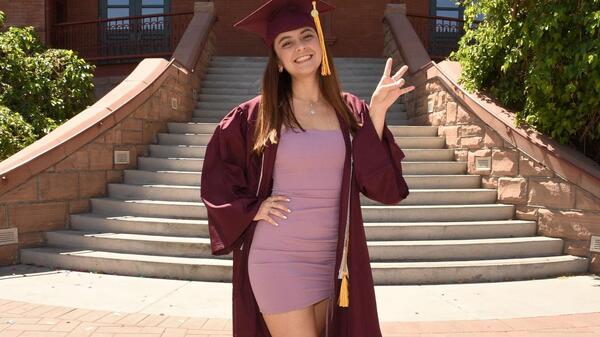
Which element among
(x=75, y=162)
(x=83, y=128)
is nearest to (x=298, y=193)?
(x=75, y=162)

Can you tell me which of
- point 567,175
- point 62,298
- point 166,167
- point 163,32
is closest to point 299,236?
point 62,298

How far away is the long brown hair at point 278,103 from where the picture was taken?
2088 millimetres

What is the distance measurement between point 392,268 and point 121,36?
11.5 m

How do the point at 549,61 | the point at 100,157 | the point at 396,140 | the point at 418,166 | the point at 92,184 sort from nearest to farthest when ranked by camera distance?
the point at 549,61 < the point at 92,184 < the point at 100,157 < the point at 418,166 < the point at 396,140

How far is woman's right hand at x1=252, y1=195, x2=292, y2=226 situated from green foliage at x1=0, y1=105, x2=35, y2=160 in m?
6.17

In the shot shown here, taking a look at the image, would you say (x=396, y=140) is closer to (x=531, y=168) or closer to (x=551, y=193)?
(x=531, y=168)

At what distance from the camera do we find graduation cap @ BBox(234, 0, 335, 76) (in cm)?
215

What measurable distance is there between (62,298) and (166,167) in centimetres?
287

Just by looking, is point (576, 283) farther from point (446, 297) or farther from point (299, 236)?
point (299, 236)

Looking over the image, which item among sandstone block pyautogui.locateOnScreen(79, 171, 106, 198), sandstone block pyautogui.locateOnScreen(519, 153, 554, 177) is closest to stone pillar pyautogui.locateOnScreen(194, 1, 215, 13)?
sandstone block pyautogui.locateOnScreen(79, 171, 106, 198)

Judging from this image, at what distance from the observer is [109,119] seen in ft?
22.6

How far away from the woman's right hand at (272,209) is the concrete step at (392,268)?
3158 mm

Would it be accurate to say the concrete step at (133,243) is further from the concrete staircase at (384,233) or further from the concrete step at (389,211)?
the concrete step at (389,211)

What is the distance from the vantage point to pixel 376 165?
6.86ft
